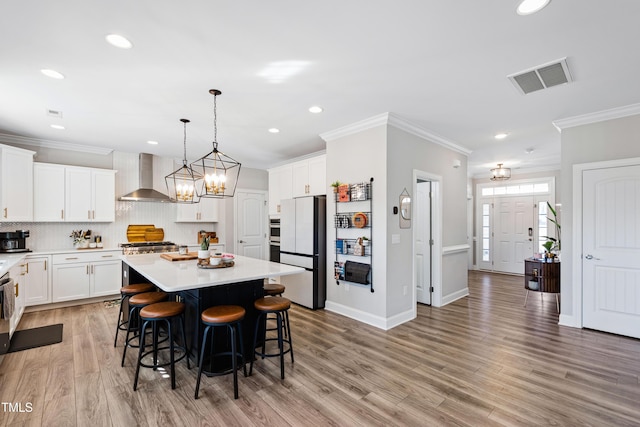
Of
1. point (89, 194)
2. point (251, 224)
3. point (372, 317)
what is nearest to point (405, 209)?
point (372, 317)

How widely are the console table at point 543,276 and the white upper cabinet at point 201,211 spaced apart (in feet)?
19.2

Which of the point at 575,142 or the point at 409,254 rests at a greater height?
the point at 575,142

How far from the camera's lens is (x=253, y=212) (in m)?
7.06

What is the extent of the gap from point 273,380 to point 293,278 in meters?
2.36

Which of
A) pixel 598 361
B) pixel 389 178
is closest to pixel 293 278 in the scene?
pixel 389 178

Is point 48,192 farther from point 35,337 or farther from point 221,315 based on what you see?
point 221,315

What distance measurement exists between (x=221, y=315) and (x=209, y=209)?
14.8ft

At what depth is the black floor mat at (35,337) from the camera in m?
3.29

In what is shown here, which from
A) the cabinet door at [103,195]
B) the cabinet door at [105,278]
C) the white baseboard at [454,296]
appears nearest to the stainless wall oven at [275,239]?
the cabinet door at [105,278]

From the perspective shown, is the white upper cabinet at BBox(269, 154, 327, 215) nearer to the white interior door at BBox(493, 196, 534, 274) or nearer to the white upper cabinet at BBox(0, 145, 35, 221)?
the white upper cabinet at BBox(0, 145, 35, 221)

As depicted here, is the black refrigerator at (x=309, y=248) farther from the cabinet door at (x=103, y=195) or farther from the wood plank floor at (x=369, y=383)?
the cabinet door at (x=103, y=195)

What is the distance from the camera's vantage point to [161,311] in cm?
252

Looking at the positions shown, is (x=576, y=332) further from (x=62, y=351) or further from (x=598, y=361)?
(x=62, y=351)

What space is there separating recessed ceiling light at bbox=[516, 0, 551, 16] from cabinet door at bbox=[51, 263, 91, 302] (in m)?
6.19
